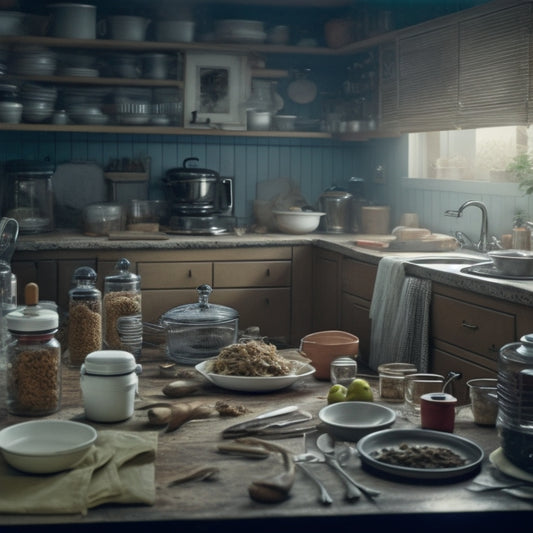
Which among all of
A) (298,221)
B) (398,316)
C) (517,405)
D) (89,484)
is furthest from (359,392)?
(298,221)

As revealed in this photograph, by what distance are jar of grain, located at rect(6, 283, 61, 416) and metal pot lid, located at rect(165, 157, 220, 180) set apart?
363 centimetres

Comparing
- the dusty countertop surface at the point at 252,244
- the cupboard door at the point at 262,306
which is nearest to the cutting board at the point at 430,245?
the dusty countertop surface at the point at 252,244

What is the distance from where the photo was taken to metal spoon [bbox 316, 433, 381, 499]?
4.83ft

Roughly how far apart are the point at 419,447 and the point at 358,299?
312 centimetres

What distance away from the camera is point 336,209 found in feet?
18.8

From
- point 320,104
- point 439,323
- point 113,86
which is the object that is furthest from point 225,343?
point 320,104

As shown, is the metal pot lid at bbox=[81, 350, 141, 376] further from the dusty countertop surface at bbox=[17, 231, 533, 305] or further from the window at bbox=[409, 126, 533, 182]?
the window at bbox=[409, 126, 533, 182]

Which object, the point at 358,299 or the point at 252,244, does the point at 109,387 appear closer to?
the point at 358,299

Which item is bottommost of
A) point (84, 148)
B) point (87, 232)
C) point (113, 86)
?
point (87, 232)

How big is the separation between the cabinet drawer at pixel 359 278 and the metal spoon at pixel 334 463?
9.17 feet

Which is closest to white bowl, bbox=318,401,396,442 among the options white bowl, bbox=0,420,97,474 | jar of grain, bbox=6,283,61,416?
white bowl, bbox=0,420,97,474

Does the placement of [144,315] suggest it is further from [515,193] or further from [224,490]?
[224,490]

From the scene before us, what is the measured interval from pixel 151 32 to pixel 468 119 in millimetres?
2312

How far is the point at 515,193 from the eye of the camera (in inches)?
172
